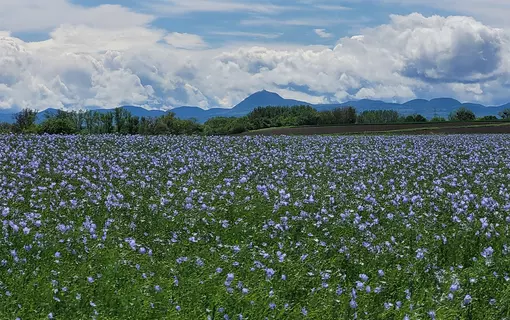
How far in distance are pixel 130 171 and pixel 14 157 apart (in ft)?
13.8

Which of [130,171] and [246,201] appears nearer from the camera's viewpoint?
[246,201]

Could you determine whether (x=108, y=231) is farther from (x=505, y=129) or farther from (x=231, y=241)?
(x=505, y=129)

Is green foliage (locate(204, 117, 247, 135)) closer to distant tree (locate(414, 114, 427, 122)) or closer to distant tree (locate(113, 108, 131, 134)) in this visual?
distant tree (locate(113, 108, 131, 134))

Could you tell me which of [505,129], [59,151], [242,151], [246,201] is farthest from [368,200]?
[505,129]

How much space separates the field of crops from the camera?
25.0ft

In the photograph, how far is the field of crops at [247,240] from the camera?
763 cm

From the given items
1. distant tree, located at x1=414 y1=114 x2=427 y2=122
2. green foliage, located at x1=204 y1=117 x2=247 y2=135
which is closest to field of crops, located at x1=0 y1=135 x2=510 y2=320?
green foliage, located at x1=204 y1=117 x2=247 y2=135

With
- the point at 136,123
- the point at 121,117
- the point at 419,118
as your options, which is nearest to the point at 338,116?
the point at 419,118

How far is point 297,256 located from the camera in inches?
384

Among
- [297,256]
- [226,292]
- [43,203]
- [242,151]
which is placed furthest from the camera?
[242,151]

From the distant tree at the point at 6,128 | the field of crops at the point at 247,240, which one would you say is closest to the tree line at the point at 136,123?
the distant tree at the point at 6,128

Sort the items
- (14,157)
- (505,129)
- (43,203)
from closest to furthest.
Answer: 1. (43,203)
2. (14,157)
3. (505,129)

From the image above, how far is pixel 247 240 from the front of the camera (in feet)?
36.2

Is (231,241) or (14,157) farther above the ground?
(14,157)
